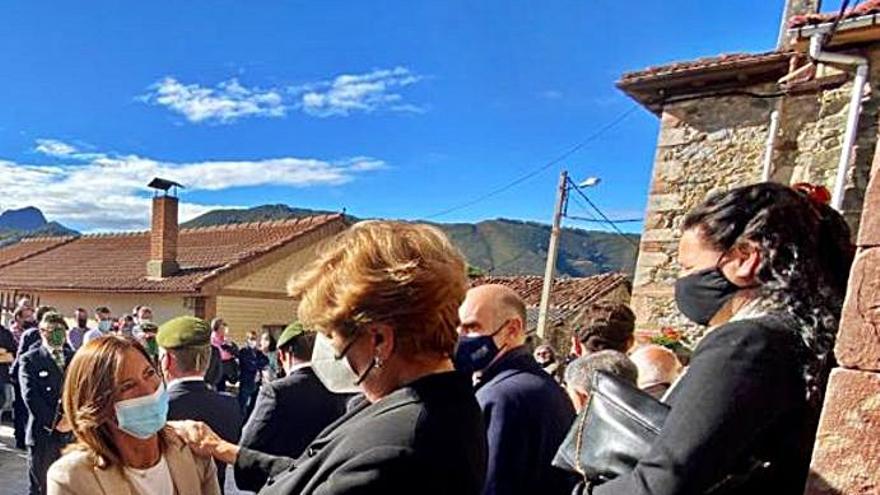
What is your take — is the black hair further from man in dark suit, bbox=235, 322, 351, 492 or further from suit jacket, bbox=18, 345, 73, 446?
suit jacket, bbox=18, 345, 73, 446

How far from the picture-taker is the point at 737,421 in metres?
1.31

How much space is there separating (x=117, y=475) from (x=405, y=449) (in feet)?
4.33

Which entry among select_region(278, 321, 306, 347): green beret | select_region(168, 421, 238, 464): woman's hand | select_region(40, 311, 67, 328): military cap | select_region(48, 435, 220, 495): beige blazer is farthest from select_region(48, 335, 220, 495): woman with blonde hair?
select_region(40, 311, 67, 328): military cap

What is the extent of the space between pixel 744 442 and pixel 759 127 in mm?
7015

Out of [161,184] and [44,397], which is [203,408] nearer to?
[44,397]

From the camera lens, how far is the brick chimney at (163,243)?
1972 centimetres

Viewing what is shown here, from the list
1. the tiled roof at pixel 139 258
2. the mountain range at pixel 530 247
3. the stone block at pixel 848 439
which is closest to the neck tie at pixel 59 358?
the stone block at pixel 848 439

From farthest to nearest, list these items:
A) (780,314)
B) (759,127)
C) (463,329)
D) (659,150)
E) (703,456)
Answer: (659,150) < (759,127) < (463,329) < (780,314) < (703,456)

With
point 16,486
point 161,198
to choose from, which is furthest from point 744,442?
point 161,198

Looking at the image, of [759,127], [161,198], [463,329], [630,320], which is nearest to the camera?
[463,329]

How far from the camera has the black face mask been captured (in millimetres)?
1602

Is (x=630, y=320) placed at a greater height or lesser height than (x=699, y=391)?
lesser

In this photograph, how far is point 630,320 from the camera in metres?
3.84

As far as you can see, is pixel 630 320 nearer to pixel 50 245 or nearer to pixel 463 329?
pixel 463 329
